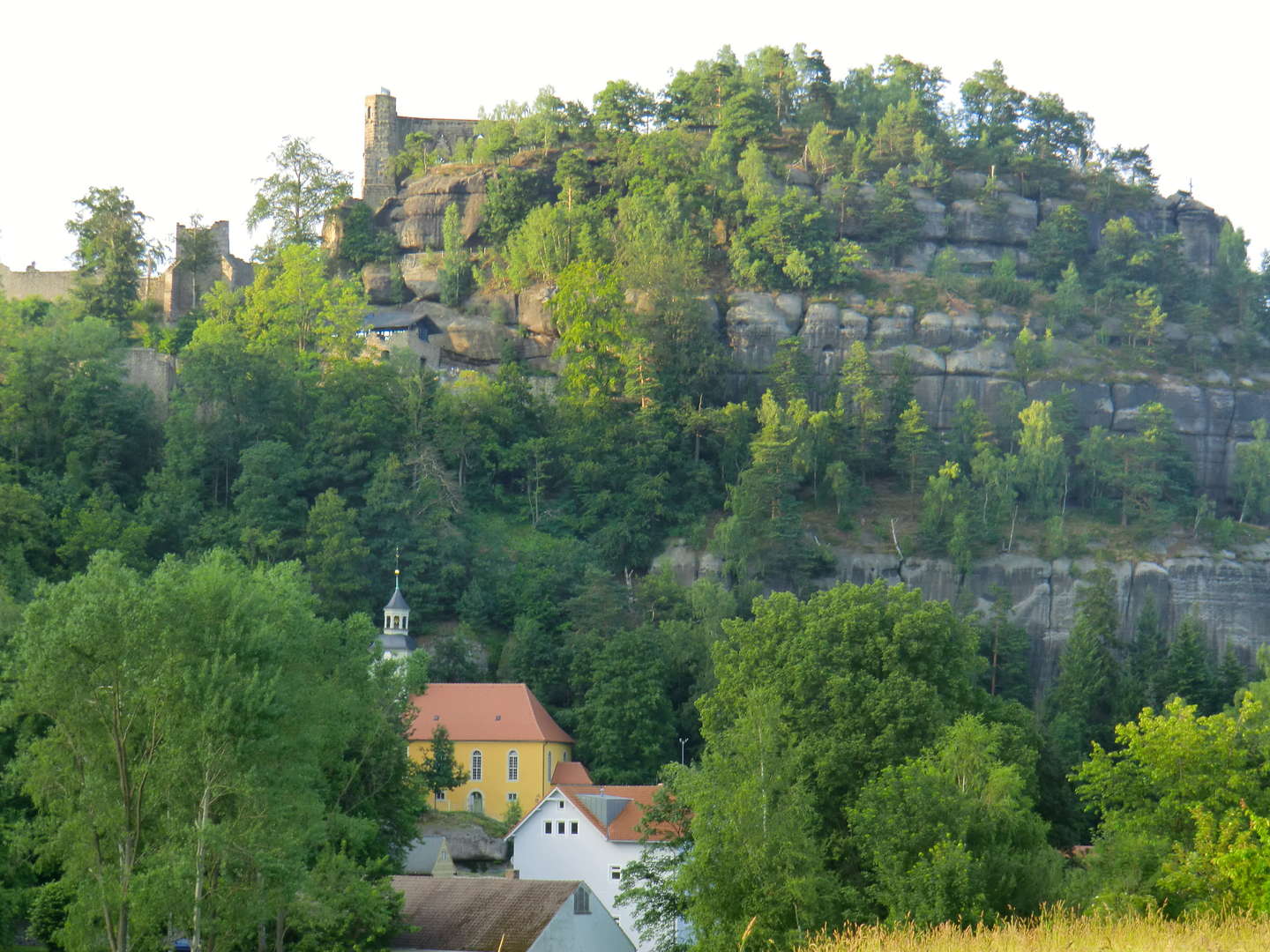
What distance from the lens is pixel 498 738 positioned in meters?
66.4

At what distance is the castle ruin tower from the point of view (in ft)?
325

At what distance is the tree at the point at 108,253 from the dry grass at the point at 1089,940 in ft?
230

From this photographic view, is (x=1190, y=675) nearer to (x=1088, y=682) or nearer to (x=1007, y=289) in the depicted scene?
(x=1088, y=682)

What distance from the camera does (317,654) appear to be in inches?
1614

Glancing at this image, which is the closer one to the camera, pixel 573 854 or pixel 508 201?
pixel 573 854

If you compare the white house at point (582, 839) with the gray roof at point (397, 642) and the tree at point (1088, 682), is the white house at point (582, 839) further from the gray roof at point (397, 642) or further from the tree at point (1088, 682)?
the tree at point (1088, 682)

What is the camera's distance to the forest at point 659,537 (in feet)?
119

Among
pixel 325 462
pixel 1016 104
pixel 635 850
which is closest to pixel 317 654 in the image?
pixel 635 850

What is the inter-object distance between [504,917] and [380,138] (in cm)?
6045

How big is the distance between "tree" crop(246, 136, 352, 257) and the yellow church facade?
33.1 m

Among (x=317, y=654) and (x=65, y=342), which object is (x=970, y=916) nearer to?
(x=317, y=654)

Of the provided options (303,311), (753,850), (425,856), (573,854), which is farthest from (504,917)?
(303,311)

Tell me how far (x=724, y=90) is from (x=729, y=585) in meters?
31.8

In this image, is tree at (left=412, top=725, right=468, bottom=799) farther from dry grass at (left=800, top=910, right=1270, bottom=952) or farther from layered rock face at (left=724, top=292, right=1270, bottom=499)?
dry grass at (left=800, top=910, right=1270, bottom=952)
